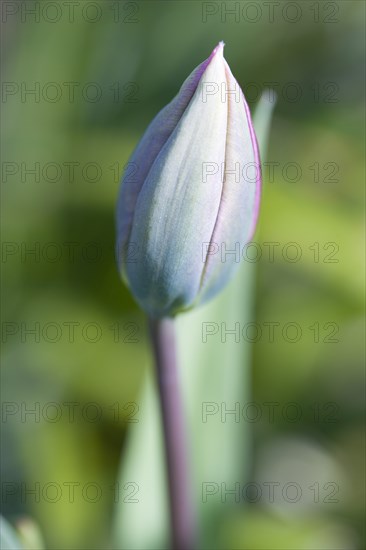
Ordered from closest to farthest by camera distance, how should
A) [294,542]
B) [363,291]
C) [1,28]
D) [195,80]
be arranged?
[195,80] → [294,542] → [363,291] → [1,28]

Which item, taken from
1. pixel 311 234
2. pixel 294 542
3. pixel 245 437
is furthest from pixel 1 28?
pixel 294 542

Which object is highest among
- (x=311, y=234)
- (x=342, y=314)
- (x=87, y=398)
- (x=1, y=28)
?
(x=1, y=28)

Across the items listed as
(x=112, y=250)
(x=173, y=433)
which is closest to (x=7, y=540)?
(x=173, y=433)

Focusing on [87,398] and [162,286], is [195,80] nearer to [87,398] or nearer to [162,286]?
[162,286]

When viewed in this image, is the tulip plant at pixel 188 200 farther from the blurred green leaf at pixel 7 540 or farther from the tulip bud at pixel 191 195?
the blurred green leaf at pixel 7 540

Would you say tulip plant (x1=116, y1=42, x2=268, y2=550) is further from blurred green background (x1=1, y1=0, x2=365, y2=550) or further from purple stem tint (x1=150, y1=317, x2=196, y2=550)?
blurred green background (x1=1, y1=0, x2=365, y2=550)

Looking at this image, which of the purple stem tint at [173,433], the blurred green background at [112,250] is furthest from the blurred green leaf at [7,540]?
the blurred green background at [112,250]
